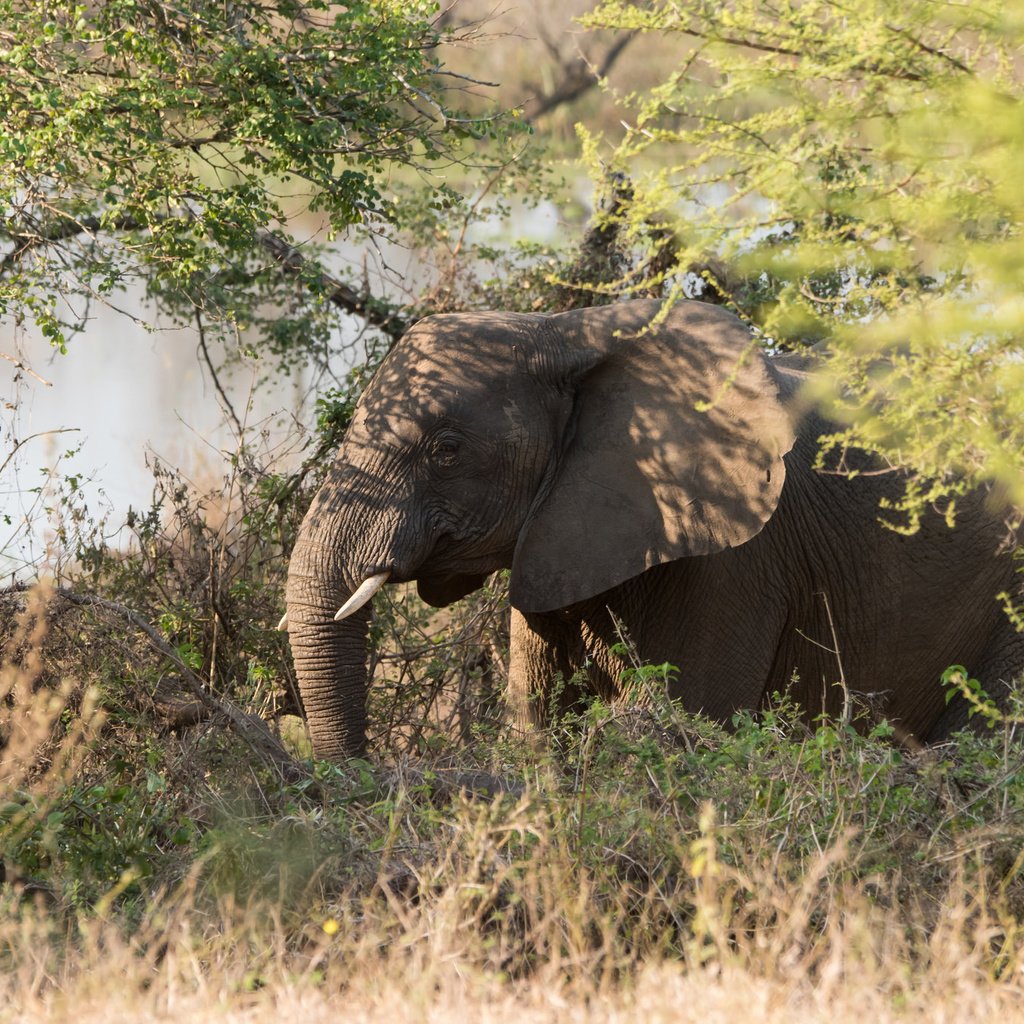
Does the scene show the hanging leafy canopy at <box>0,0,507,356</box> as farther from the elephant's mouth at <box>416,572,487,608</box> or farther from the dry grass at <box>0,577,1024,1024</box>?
the dry grass at <box>0,577,1024,1024</box>

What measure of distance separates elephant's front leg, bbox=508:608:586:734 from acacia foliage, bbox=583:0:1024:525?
238 cm

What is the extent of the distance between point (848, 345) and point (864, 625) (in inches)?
106

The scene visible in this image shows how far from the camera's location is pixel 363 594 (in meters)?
5.84

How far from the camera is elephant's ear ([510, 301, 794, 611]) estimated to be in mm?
6082

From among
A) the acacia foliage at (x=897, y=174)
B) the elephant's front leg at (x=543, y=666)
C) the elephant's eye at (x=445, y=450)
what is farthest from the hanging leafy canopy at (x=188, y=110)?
the acacia foliage at (x=897, y=174)

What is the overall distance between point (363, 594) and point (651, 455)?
4.19ft

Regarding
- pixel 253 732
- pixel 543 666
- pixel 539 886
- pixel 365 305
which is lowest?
pixel 539 886

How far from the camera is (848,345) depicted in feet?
14.6

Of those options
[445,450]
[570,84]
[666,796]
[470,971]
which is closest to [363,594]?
[445,450]

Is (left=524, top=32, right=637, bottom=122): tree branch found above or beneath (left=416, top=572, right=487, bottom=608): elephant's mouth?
above

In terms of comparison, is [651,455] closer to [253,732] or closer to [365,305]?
[253,732]

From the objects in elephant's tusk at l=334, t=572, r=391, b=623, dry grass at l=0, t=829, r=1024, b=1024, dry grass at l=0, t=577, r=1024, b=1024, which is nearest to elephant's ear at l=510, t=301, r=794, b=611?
elephant's tusk at l=334, t=572, r=391, b=623

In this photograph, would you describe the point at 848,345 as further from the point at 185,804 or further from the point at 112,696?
the point at 112,696

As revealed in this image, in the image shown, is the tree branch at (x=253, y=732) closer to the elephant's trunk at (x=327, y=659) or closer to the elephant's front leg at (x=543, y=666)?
the elephant's trunk at (x=327, y=659)
